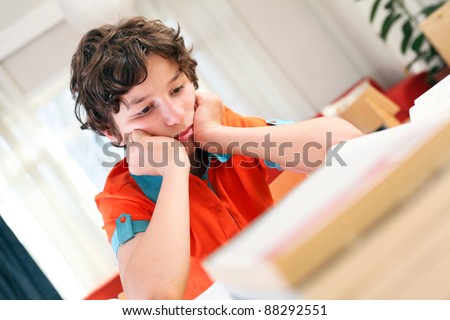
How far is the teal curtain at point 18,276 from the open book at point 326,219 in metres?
2.81

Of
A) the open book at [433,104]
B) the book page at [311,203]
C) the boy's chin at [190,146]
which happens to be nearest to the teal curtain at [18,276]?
the boy's chin at [190,146]

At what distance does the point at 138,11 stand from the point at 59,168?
1.43 metres

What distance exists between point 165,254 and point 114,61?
419 millimetres

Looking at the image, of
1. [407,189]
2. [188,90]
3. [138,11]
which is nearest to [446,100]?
[188,90]

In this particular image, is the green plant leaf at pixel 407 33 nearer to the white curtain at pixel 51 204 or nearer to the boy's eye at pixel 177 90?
the white curtain at pixel 51 204

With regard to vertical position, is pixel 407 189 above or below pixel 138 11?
below

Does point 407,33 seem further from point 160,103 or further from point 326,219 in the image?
point 326,219

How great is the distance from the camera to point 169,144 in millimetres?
914

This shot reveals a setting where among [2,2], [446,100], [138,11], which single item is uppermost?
[2,2]

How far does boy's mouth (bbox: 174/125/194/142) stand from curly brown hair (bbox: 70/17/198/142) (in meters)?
0.12

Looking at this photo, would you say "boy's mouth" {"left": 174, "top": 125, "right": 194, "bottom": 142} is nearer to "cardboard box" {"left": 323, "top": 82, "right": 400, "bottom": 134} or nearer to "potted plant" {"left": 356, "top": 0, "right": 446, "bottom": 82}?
"cardboard box" {"left": 323, "top": 82, "right": 400, "bottom": 134}

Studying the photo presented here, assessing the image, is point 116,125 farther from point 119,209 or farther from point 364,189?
point 364,189

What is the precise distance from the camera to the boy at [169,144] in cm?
87

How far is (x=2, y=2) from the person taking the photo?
159 inches
